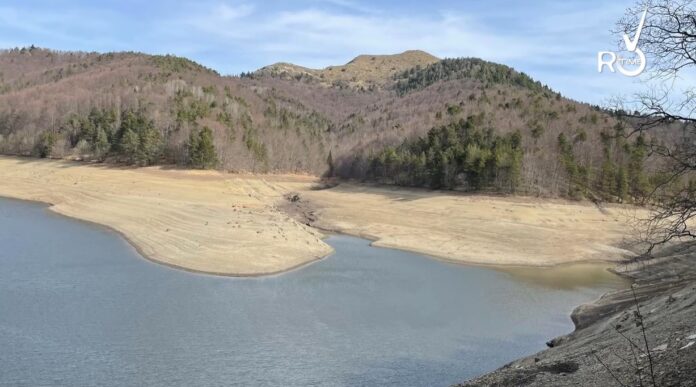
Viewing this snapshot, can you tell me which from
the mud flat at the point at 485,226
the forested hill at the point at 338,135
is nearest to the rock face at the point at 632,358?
the mud flat at the point at 485,226

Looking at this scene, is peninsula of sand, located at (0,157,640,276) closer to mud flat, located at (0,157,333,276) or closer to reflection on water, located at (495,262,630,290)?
mud flat, located at (0,157,333,276)

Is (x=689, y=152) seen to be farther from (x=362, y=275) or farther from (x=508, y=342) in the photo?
Answer: (x=362, y=275)

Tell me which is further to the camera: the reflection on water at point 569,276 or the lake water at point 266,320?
the reflection on water at point 569,276

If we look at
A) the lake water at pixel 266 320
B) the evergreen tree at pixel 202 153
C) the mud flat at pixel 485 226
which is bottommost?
the lake water at pixel 266 320

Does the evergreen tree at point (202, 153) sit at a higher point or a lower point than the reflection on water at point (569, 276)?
higher

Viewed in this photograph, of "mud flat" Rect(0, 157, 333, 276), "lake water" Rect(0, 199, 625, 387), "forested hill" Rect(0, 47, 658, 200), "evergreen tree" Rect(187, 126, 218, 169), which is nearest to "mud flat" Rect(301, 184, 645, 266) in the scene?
"lake water" Rect(0, 199, 625, 387)

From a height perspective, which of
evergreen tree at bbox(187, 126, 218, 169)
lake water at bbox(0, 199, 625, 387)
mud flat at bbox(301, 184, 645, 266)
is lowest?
lake water at bbox(0, 199, 625, 387)

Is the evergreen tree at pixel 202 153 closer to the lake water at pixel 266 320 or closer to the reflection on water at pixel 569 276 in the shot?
the lake water at pixel 266 320

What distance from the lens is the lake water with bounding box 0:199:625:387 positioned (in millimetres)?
15633

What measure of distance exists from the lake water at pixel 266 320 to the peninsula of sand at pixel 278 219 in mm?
2222

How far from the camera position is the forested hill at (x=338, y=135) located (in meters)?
62.8

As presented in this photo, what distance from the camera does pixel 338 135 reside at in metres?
125

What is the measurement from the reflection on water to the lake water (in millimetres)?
151

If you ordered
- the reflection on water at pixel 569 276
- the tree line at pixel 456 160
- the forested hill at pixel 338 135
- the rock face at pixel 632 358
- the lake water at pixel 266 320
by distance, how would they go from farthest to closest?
the forested hill at pixel 338 135 → the tree line at pixel 456 160 → the reflection on water at pixel 569 276 → the lake water at pixel 266 320 → the rock face at pixel 632 358
